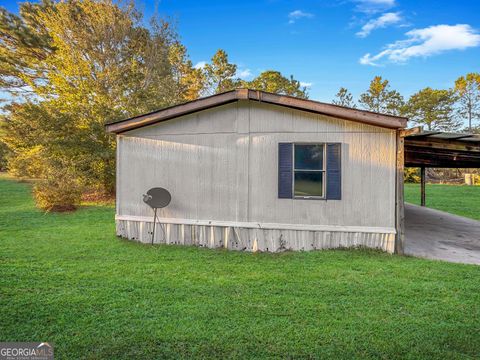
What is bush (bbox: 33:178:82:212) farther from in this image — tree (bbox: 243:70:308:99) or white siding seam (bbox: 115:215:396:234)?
tree (bbox: 243:70:308:99)

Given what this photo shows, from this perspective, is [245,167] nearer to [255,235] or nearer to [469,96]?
[255,235]

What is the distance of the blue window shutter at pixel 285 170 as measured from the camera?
5242 mm

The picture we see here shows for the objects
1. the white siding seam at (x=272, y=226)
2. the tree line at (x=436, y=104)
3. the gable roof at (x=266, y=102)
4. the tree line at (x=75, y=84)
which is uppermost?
the tree line at (x=436, y=104)

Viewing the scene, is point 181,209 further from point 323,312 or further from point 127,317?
point 323,312

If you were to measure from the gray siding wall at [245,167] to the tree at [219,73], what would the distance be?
52.1 ft

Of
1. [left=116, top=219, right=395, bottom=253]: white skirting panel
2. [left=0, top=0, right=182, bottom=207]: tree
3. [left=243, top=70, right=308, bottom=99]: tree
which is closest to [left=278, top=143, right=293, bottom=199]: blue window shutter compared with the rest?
[left=116, top=219, right=395, bottom=253]: white skirting panel

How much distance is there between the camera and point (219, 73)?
68.1 ft

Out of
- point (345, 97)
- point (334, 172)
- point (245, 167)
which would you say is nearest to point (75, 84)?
point (245, 167)

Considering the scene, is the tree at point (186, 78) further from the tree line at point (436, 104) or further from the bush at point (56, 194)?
the tree line at point (436, 104)

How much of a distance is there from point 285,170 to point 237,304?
110 inches

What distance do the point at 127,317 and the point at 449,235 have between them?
7310 millimetres

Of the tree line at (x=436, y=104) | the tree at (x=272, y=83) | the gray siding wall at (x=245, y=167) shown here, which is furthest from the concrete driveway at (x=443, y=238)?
the tree line at (x=436, y=104)

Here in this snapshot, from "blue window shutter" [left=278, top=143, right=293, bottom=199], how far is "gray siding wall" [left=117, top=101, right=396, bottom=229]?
11 centimetres

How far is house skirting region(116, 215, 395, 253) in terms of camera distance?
511 cm
